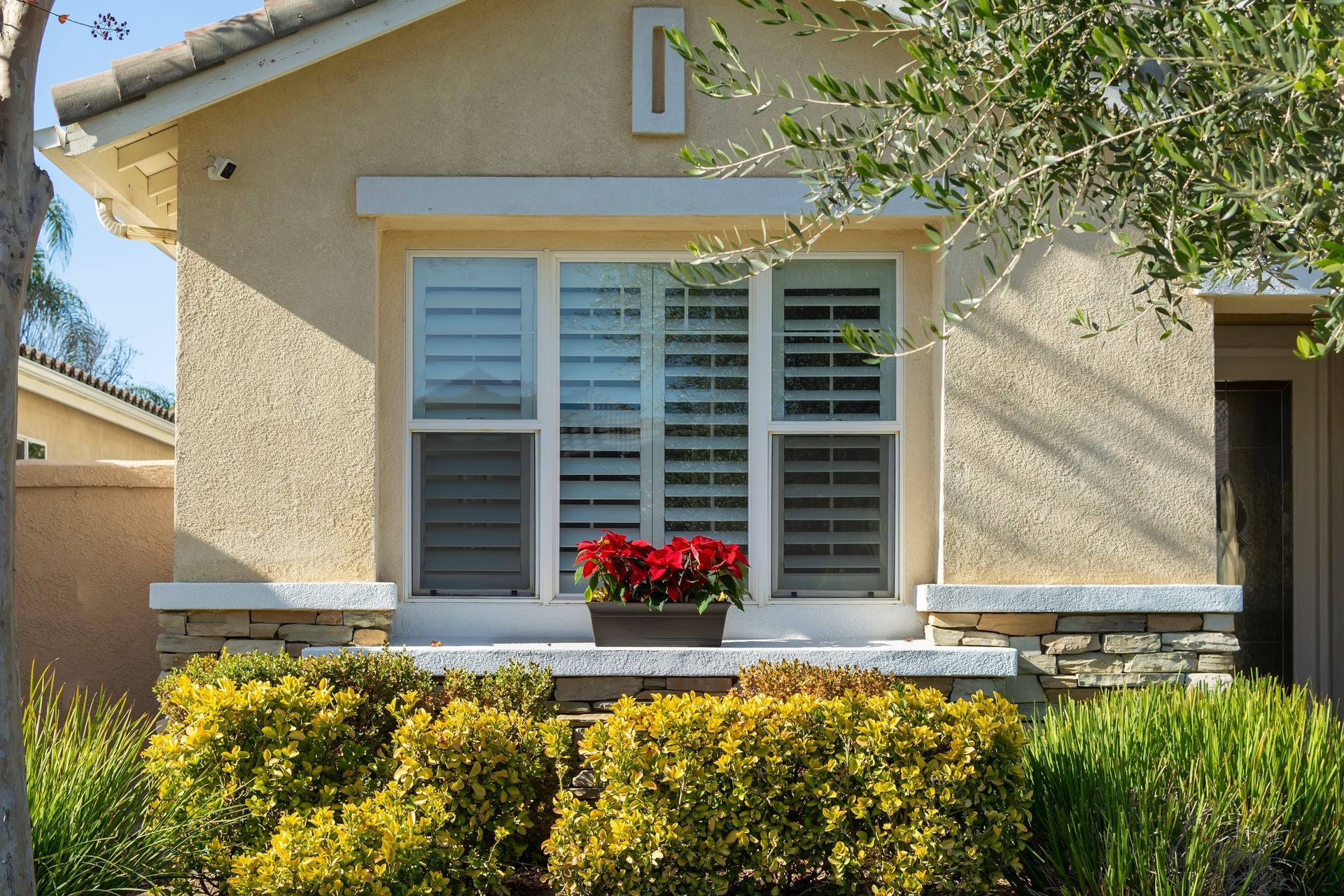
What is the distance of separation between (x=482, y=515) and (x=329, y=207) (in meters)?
1.93

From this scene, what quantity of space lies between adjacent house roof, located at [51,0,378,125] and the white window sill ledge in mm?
3014

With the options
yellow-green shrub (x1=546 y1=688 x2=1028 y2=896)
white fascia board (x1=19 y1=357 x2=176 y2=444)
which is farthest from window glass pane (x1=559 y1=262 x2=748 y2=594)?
white fascia board (x1=19 y1=357 x2=176 y2=444)

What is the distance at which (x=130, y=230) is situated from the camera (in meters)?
8.24

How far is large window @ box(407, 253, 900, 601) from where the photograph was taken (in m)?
7.00

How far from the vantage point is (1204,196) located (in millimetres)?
3545

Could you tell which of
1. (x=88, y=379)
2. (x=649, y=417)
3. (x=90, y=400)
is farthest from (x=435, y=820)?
(x=88, y=379)

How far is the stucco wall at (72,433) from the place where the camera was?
1820cm

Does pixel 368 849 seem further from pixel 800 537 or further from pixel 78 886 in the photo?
pixel 800 537

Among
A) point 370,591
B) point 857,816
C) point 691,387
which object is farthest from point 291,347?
point 857,816

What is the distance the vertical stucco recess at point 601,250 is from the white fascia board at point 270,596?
15.0 inches

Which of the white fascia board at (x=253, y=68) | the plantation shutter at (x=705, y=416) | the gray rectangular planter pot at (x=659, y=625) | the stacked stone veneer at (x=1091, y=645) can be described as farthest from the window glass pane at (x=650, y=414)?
the white fascia board at (x=253, y=68)

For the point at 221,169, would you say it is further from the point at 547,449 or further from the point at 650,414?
the point at 650,414

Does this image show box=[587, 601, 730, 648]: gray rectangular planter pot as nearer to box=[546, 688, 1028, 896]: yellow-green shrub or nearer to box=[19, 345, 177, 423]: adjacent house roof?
box=[546, 688, 1028, 896]: yellow-green shrub

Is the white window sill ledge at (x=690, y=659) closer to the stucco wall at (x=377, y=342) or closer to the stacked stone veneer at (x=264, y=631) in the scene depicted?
the stacked stone veneer at (x=264, y=631)
